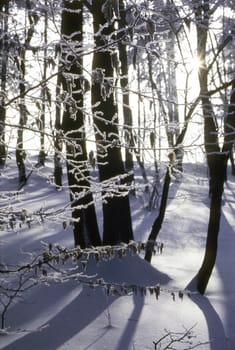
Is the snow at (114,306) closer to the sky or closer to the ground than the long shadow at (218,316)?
closer to the sky

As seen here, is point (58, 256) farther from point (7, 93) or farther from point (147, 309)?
point (147, 309)

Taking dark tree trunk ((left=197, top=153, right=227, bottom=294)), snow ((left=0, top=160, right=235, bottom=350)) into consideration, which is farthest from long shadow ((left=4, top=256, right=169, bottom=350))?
dark tree trunk ((left=197, top=153, right=227, bottom=294))

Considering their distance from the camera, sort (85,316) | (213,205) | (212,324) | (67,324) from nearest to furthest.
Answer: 1. (67,324)
2. (85,316)
3. (212,324)
4. (213,205)

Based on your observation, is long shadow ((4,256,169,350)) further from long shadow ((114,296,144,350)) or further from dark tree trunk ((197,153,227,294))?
dark tree trunk ((197,153,227,294))

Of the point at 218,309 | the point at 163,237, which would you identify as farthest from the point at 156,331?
the point at 163,237

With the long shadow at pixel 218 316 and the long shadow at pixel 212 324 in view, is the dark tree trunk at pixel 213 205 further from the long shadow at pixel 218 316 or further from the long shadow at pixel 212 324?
the long shadow at pixel 212 324

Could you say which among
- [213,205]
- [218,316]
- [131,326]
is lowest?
[218,316]

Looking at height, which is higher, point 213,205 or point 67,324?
point 213,205

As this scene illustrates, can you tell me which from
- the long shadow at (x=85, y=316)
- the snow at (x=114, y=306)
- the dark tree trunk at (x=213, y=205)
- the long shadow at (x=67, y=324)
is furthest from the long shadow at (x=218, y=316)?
the long shadow at (x=67, y=324)

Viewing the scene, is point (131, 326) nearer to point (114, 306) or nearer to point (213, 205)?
point (114, 306)

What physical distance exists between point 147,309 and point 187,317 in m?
0.51

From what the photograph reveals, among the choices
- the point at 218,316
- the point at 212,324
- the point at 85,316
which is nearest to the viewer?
the point at 85,316

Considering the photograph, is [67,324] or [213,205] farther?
[213,205]

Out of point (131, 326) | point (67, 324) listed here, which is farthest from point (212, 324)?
point (67, 324)
